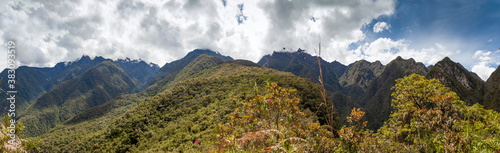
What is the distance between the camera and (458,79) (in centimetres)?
10912

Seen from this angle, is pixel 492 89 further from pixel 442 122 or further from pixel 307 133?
pixel 307 133

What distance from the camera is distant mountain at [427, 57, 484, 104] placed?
305 feet

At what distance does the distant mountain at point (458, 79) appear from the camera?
92.9 m

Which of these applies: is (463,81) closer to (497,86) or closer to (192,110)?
(497,86)

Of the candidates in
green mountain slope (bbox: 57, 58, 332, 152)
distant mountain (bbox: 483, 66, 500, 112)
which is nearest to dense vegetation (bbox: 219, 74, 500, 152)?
green mountain slope (bbox: 57, 58, 332, 152)

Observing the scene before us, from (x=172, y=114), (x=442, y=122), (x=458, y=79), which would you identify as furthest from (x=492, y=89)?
(x=172, y=114)

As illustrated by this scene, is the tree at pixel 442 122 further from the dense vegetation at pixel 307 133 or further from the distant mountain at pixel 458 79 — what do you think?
the distant mountain at pixel 458 79

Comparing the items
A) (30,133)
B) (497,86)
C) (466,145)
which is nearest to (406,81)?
(466,145)

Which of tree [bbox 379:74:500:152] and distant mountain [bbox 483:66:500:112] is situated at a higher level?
tree [bbox 379:74:500:152]

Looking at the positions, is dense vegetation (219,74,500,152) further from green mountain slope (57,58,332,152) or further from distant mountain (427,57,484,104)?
distant mountain (427,57,484,104)

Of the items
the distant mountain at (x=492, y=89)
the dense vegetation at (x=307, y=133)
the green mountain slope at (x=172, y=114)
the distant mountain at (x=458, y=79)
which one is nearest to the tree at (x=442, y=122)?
the dense vegetation at (x=307, y=133)

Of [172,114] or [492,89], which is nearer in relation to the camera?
[172,114]

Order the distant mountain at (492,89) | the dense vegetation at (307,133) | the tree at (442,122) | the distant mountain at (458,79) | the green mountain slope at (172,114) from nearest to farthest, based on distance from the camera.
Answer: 1. the dense vegetation at (307,133)
2. the tree at (442,122)
3. the green mountain slope at (172,114)
4. the distant mountain at (492,89)
5. the distant mountain at (458,79)

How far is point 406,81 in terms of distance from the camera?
897 cm
